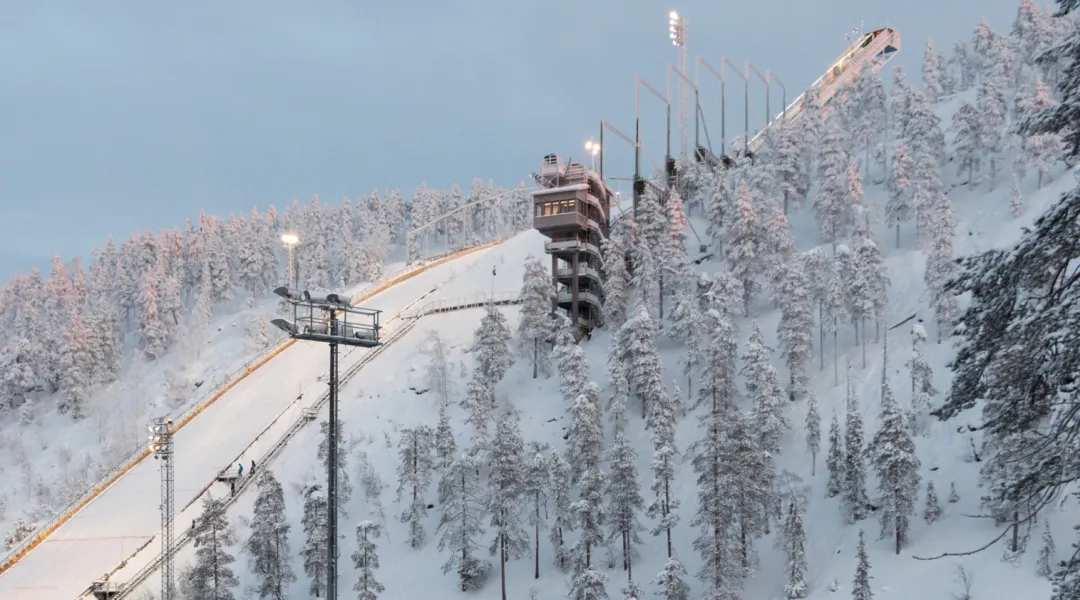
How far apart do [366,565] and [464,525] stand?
247 inches

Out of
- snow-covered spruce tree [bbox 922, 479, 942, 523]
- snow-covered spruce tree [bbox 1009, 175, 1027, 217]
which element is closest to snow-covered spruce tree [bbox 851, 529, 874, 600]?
snow-covered spruce tree [bbox 922, 479, 942, 523]

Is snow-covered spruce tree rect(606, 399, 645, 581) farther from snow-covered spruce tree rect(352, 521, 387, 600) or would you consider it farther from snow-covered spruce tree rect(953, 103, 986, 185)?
snow-covered spruce tree rect(953, 103, 986, 185)

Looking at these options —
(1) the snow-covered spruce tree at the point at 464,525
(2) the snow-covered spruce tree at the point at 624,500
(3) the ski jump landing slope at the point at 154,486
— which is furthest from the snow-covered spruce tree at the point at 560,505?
(3) the ski jump landing slope at the point at 154,486

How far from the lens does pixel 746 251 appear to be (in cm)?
7975

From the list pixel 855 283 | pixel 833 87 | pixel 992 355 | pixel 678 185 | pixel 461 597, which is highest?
pixel 833 87

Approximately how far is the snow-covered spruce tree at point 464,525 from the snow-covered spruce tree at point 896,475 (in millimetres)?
23744

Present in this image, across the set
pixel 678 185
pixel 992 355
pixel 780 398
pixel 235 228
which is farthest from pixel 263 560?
pixel 235 228

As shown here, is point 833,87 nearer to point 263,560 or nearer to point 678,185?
point 678,185

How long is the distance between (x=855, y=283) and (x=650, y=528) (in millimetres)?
25231

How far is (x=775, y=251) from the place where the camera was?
81.4 meters

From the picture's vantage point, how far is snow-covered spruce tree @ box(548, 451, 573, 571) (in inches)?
2218

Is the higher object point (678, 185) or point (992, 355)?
point (678, 185)

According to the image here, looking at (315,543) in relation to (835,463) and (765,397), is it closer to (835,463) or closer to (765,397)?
(765,397)

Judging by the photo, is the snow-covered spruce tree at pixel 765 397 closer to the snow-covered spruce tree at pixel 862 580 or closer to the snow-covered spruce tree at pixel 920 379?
the snow-covered spruce tree at pixel 920 379
